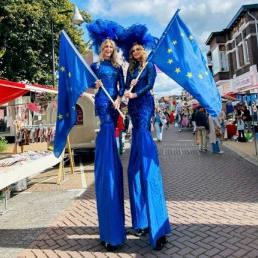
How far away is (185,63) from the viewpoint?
340cm

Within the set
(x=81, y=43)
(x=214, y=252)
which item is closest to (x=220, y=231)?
(x=214, y=252)

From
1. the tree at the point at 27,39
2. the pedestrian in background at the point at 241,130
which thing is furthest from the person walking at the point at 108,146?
the pedestrian in background at the point at 241,130

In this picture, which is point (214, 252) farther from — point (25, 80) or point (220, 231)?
point (25, 80)

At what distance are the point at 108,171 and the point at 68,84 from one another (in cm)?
125

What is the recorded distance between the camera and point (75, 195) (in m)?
6.29

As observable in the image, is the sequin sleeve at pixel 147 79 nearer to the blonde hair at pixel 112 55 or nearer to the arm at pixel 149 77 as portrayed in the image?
the arm at pixel 149 77

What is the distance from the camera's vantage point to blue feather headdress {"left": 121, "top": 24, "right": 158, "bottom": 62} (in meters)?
3.68

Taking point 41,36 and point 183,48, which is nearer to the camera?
point 183,48

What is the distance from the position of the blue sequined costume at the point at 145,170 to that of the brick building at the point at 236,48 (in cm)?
1225

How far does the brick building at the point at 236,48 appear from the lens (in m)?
21.2

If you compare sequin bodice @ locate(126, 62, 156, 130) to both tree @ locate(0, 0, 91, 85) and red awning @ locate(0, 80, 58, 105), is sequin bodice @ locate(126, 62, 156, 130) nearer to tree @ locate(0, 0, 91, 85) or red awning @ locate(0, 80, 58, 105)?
red awning @ locate(0, 80, 58, 105)

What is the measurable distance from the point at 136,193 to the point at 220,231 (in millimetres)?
1350

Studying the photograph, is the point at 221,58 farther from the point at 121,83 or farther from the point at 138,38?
the point at 121,83

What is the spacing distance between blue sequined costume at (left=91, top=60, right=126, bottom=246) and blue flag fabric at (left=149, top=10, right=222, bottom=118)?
67cm
